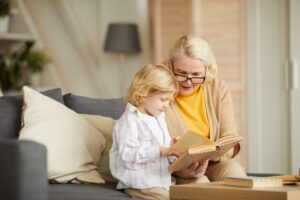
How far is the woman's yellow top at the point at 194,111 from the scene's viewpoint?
3.24 m

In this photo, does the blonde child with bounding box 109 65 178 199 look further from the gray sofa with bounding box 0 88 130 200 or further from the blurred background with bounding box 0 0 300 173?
the blurred background with bounding box 0 0 300 173

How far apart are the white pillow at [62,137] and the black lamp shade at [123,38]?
320 centimetres

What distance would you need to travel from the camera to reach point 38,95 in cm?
325

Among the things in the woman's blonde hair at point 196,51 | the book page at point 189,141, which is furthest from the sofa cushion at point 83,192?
the woman's blonde hair at point 196,51

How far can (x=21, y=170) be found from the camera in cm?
230

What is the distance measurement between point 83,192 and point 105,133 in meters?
0.50

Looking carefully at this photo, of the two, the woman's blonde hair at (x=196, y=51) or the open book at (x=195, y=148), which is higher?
the woman's blonde hair at (x=196, y=51)

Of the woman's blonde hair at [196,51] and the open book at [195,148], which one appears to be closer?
the open book at [195,148]

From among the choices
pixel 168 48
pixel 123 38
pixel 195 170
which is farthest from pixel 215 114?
pixel 123 38

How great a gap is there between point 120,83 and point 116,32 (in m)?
0.51

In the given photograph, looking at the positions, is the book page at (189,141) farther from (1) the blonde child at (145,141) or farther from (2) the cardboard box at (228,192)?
(2) the cardboard box at (228,192)

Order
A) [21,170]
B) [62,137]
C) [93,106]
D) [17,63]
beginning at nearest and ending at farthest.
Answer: [21,170] < [62,137] < [93,106] < [17,63]

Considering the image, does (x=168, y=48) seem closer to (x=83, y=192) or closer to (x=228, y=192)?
(x=83, y=192)

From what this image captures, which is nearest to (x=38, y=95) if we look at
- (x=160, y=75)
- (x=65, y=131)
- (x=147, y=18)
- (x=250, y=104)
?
(x=65, y=131)
